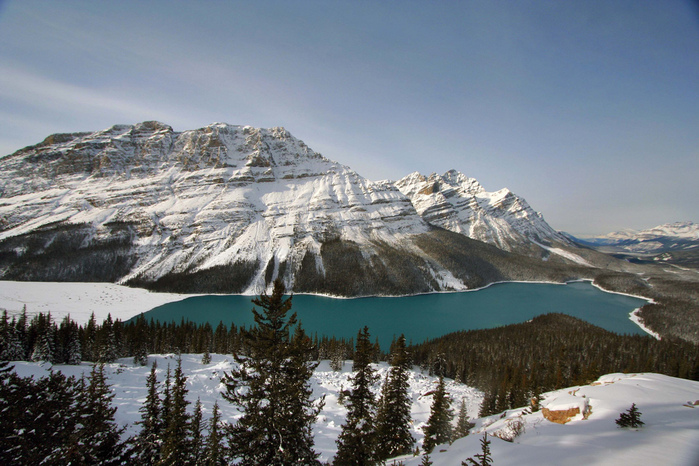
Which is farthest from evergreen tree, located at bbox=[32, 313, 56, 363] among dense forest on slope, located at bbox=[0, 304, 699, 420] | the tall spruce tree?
the tall spruce tree

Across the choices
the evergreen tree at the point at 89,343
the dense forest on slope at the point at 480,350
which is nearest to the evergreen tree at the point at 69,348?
the dense forest on slope at the point at 480,350

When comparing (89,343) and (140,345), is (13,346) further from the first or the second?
(140,345)

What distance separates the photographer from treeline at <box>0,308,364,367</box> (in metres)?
39.6

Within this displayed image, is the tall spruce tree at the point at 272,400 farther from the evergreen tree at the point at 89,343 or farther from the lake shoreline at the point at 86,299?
the lake shoreline at the point at 86,299

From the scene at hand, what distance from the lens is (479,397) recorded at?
4550 centimetres

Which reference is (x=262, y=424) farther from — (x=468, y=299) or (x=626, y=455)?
(x=468, y=299)

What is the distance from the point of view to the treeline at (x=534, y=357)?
42062 millimetres

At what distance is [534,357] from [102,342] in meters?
82.8

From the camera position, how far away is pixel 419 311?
4638 inches

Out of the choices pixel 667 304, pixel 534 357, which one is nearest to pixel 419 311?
pixel 534 357

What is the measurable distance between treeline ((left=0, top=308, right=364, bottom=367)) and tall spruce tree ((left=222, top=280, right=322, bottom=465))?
15080 millimetres

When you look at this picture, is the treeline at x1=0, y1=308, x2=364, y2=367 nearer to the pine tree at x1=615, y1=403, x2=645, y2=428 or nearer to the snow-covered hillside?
the snow-covered hillside

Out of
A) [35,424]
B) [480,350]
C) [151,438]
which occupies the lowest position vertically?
[480,350]

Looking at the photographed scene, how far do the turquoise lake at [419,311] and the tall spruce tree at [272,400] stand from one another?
70963 mm
